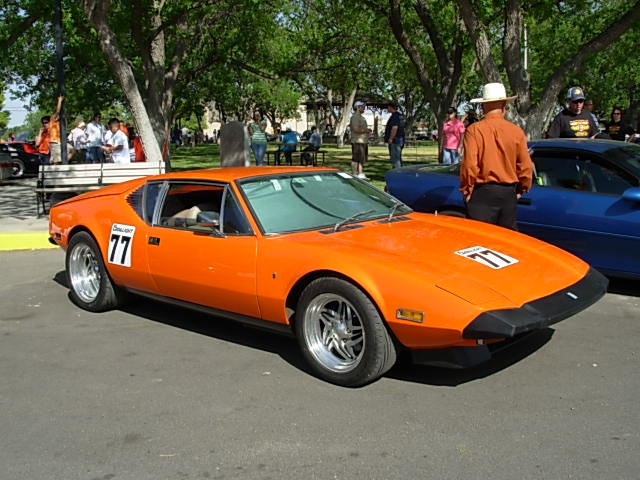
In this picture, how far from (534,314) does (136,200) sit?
10.9ft

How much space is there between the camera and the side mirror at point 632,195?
5768 millimetres

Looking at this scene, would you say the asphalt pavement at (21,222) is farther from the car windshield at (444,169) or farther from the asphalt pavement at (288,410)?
the car windshield at (444,169)

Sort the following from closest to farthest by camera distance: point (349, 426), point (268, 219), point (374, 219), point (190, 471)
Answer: point (190, 471)
point (349, 426)
point (268, 219)
point (374, 219)

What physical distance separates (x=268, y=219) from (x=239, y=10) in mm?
16571

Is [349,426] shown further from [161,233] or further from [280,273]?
[161,233]

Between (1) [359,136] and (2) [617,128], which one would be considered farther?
(1) [359,136]

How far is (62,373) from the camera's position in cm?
446

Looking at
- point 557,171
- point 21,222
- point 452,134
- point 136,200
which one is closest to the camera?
point 136,200

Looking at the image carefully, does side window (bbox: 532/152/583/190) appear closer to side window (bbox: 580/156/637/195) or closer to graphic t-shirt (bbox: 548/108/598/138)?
side window (bbox: 580/156/637/195)

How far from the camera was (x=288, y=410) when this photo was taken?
12.3ft

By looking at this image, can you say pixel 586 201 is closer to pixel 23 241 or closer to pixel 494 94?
pixel 494 94

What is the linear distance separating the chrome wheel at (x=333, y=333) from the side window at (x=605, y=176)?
332 cm

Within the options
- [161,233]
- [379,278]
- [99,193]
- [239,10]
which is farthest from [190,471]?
[239,10]

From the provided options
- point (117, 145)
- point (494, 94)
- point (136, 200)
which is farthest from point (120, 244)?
point (117, 145)
